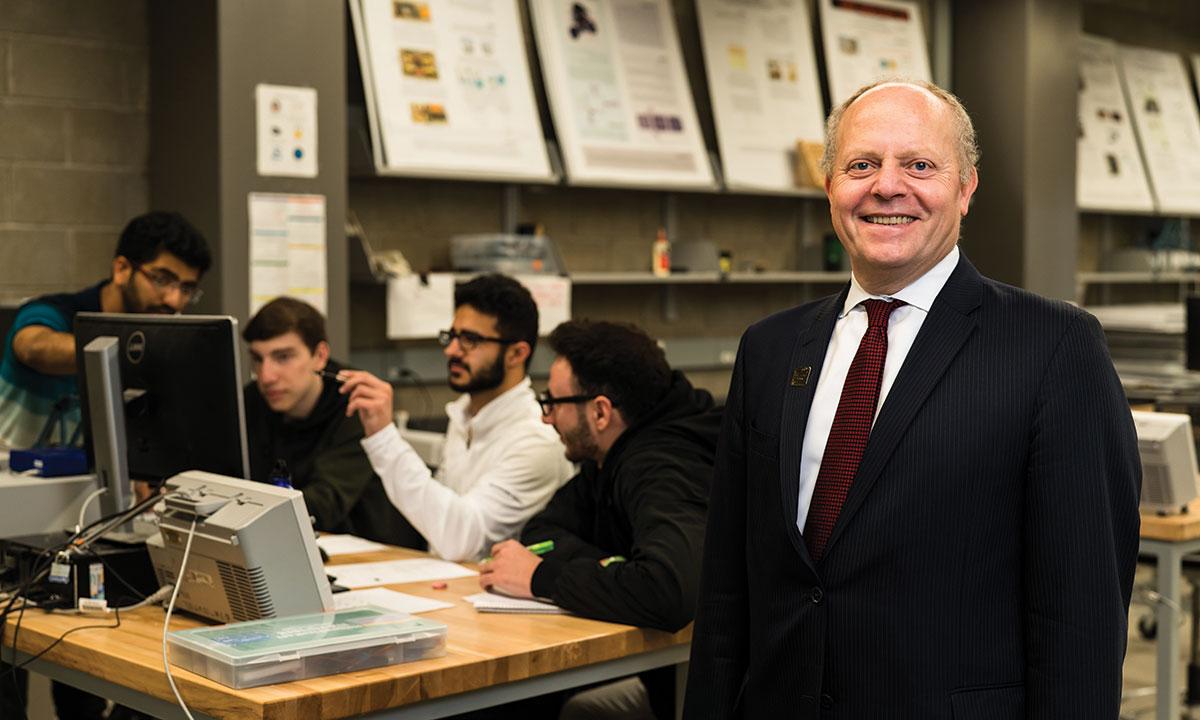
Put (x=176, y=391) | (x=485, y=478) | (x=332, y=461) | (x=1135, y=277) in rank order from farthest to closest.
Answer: (x=1135, y=277) < (x=332, y=461) < (x=485, y=478) < (x=176, y=391)

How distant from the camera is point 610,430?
3020 millimetres

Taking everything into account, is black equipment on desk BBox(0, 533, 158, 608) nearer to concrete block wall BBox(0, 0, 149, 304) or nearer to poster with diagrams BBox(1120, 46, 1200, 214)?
concrete block wall BBox(0, 0, 149, 304)

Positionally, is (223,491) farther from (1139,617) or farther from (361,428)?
(1139,617)

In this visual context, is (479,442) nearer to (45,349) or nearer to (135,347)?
(135,347)

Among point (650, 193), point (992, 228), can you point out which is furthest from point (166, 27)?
point (992, 228)

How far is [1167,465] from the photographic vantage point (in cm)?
358

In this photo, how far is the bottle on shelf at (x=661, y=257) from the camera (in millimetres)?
6062

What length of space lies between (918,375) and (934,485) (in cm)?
14

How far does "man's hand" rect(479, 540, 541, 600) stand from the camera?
268cm

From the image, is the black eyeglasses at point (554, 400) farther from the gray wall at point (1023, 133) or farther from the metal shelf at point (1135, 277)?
the metal shelf at point (1135, 277)

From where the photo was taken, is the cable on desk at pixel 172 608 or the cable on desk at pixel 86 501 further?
the cable on desk at pixel 86 501

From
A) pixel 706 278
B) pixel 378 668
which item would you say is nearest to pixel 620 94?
pixel 706 278

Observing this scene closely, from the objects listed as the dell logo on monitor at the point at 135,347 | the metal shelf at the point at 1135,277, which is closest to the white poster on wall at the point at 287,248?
the dell logo on monitor at the point at 135,347

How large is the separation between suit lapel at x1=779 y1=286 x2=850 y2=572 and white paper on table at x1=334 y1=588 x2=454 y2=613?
1.08m
